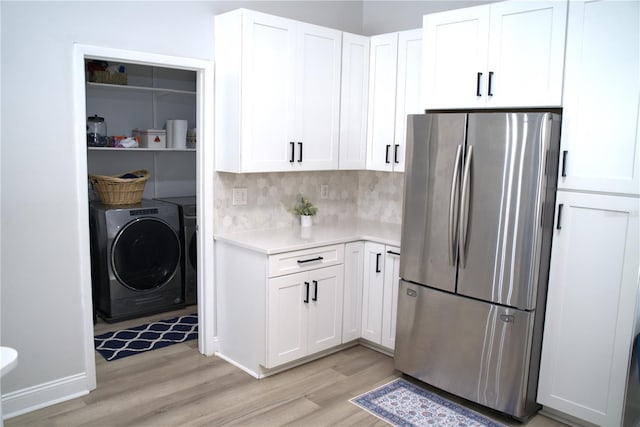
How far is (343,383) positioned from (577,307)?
4.77 ft

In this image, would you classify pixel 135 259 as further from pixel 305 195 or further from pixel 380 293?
pixel 380 293

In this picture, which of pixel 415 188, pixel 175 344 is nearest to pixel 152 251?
pixel 175 344

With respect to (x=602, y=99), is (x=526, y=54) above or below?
above

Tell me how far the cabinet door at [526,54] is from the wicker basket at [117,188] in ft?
9.49

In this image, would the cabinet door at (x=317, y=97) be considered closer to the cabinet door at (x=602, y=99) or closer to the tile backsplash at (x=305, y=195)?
the tile backsplash at (x=305, y=195)

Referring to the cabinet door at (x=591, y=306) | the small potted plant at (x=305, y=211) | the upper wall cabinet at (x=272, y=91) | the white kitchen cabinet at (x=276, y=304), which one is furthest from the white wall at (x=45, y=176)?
the cabinet door at (x=591, y=306)

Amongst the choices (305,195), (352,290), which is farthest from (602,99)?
(305,195)

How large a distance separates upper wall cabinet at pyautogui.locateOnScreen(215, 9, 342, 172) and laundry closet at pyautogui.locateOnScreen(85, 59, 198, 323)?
1.30m

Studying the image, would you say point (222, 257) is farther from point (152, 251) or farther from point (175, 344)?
point (152, 251)

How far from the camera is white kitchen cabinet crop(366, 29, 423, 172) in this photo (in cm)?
366

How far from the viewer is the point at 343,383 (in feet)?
11.1

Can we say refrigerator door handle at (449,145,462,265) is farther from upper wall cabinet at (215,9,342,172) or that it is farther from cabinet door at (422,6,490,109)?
upper wall cabinet at (215,9,342,172)

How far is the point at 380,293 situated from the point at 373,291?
6 cm

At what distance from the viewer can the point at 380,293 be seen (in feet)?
12.3
